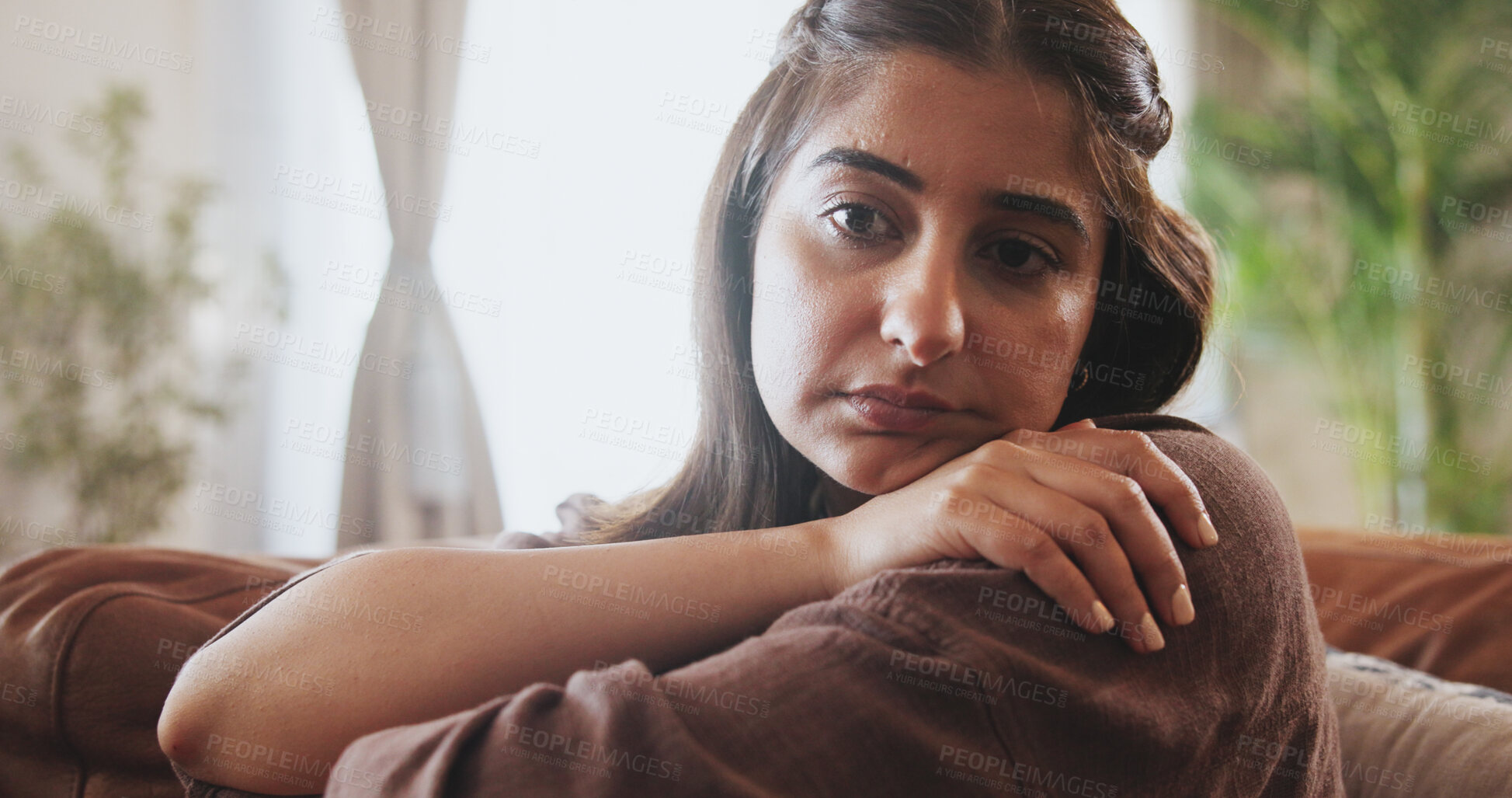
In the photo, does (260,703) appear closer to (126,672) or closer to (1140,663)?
(126,672)

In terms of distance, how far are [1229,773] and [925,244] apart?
45cm

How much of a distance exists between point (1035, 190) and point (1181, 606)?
38 centimetres

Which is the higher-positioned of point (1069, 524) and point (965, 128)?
point (965, 128)

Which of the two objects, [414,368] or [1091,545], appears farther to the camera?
[414,368]

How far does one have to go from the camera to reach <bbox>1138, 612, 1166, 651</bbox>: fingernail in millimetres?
578

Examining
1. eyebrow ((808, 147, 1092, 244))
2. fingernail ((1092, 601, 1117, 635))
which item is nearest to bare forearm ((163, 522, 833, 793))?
fingernail ((1092, 601, 1117, 635))

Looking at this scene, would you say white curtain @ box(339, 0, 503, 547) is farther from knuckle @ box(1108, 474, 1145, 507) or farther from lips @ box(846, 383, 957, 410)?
knuckle @ box(1108, 474, 1145, 507)

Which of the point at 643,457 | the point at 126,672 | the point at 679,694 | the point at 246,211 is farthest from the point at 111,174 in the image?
the point at 679,694

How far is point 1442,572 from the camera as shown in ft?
4.75

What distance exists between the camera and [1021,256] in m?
0.82

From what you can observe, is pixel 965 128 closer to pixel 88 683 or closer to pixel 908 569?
pixel 908 569

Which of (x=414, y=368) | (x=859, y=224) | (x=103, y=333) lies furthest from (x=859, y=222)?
(x=103, y=333)

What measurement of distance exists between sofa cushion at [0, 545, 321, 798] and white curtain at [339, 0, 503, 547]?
2.13m

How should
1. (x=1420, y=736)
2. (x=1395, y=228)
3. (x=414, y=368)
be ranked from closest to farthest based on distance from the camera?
(x=1420, y=736) < (x=414, y=368) < (x=1395, y=228)
